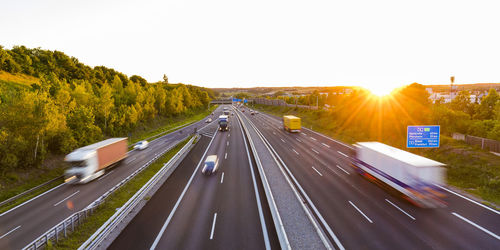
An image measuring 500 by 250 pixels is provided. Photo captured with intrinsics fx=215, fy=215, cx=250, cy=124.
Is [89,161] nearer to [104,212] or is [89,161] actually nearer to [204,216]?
[104,212]

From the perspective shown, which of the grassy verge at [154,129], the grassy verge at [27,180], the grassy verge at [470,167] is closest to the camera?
the grassy verge at [470,167]

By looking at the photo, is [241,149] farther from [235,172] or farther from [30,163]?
[30,163]

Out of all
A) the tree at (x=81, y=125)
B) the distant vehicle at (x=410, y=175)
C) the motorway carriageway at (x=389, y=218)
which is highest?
the tree at (x=81, y=125)

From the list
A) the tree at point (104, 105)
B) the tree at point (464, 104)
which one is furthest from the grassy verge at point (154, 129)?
the tree at point (464, 104)

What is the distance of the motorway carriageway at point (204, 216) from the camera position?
1254cm

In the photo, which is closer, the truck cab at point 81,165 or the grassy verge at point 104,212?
the grassy verge at point 104,212

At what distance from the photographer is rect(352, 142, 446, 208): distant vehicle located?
1536 centimetres

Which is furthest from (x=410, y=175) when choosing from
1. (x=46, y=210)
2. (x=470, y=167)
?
(x=46, y=210)

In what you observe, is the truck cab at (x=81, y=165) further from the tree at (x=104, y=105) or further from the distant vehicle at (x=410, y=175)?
→ the distant vehicle at (x=410, y=175)

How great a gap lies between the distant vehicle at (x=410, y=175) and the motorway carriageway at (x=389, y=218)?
88 centimetres

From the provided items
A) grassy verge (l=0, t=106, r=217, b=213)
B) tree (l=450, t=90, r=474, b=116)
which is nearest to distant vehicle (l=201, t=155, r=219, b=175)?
grassy verge (l=0, t=106, r=217, b=213)

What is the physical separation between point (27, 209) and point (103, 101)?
30.5m

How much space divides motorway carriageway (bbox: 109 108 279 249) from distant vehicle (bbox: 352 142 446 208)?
1075 centimetres

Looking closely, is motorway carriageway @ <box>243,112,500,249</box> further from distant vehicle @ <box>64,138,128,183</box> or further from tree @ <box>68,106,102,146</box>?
tree @ <box>68,106,102,146</box>
